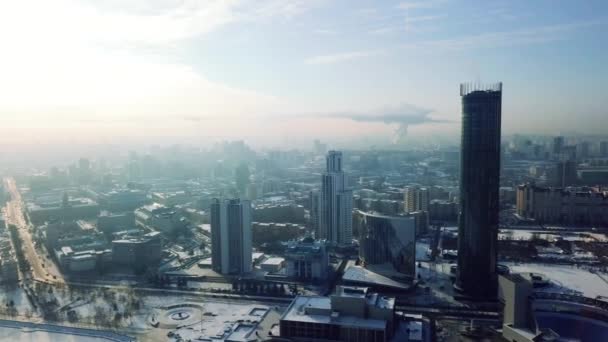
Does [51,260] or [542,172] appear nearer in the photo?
[51,260]

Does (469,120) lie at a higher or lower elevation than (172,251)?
higher

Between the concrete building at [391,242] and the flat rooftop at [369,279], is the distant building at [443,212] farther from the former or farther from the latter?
the flat rooftop at [369,279]

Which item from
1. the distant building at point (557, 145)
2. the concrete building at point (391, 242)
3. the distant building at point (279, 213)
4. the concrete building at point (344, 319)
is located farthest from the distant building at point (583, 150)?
the concrete building at point (344, 319)

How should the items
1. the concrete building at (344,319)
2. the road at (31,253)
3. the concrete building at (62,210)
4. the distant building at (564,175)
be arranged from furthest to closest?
the distant building at (564,175) → the concrete building at (62,210) → the road at (31,253) → the concrete building at (344,319)

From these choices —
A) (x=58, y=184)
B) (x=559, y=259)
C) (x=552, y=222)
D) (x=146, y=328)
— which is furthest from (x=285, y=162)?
(x=146, y=328)

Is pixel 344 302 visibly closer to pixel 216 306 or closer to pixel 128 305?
pixel 216 306

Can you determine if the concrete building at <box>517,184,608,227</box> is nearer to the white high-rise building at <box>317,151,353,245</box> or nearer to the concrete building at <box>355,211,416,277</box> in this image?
the white high-rise building at <box>317,151,353,245</box>

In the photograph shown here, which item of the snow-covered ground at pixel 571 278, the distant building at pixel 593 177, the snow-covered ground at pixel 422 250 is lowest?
the snow-covered ground at pixel 571 278
